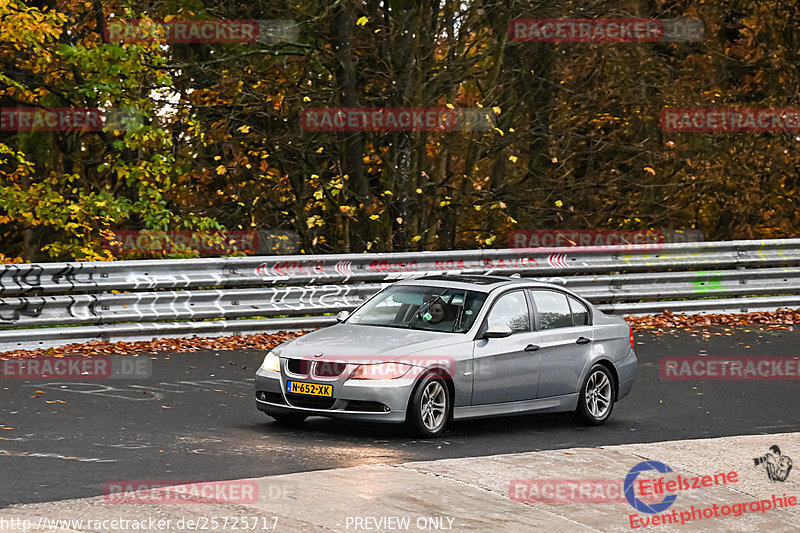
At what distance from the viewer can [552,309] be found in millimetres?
12555

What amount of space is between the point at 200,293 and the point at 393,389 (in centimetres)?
633

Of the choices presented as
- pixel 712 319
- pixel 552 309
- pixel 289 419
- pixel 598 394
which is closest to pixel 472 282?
pixel 552 309

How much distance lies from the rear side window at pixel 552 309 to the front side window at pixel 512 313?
18 cm

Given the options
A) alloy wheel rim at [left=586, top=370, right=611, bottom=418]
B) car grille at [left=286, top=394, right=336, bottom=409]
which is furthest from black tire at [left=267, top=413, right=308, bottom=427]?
alloy wheel rim at [left=586, top=370, right=611, bottom=418]

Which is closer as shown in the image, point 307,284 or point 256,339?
point 256,339

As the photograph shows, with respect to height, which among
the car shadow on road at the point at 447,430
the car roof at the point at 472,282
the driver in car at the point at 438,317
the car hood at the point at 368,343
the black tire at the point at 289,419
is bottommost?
the car shadow on road at the point at 447,430

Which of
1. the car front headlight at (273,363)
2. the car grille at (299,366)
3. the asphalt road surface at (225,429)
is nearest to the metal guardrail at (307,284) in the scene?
the asphalt road surface at (225,429)

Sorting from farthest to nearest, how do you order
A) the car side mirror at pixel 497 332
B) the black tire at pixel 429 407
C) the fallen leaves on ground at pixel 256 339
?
1. the fallen leaves on ground at pixel 256 339
2. the car side mirror at pixel 497 332
3. the black tire at pixel 429 407

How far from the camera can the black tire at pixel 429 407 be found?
10.9 meters

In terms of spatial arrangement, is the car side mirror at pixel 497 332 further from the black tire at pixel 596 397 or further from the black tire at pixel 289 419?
the black tire at pixel 289 419

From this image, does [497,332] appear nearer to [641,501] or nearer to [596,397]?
[596,397]

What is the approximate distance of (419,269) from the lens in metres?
18.6

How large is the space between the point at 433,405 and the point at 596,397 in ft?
6.94

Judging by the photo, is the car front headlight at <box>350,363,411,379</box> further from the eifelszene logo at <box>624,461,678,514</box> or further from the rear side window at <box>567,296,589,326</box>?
the rear side window at <box>567,296,589,326</box>
